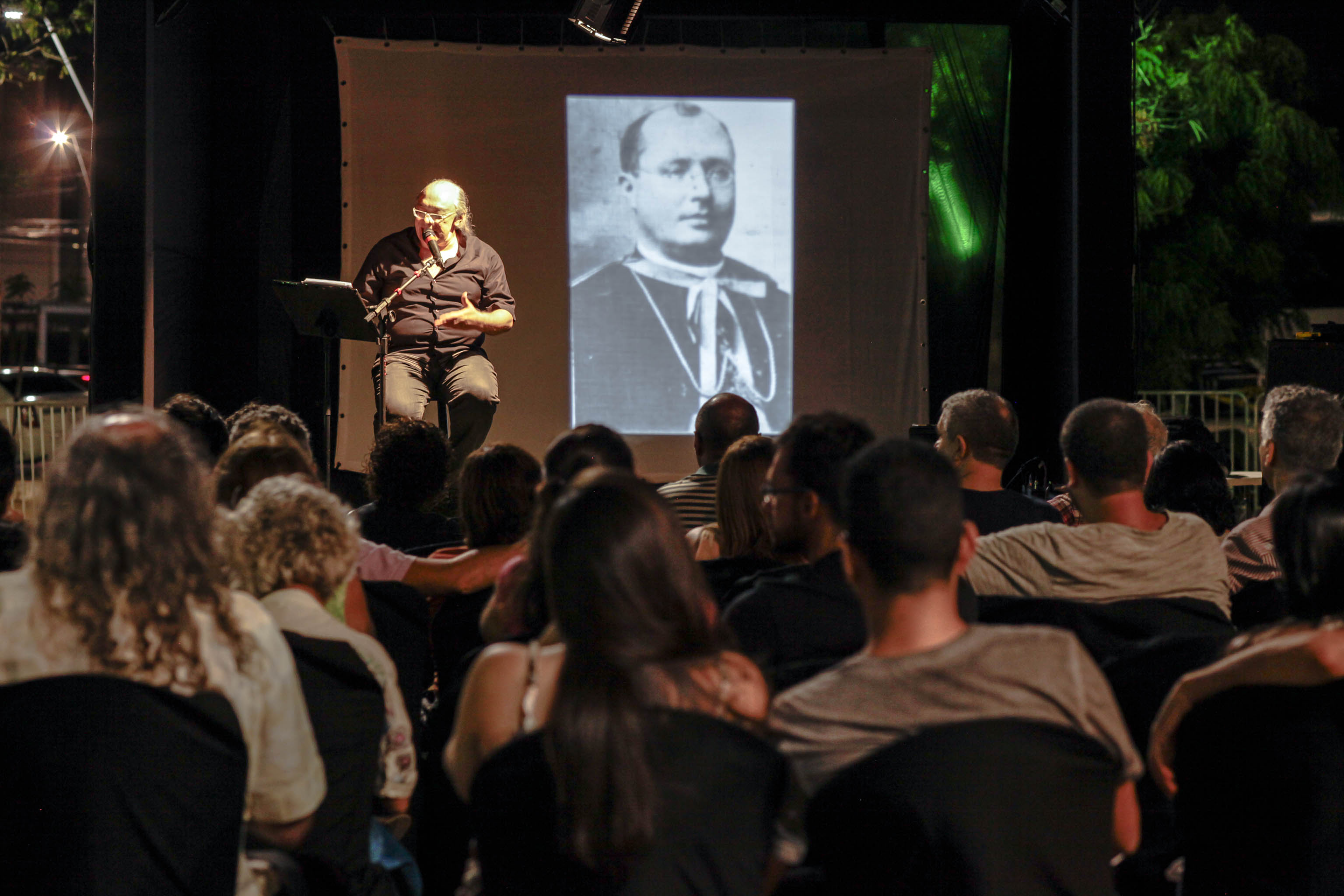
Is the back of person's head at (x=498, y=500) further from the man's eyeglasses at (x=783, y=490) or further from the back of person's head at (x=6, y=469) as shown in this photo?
the back of person's head at (x=6, y=469)

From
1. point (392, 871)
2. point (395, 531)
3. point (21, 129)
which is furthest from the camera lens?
point (21, 129)

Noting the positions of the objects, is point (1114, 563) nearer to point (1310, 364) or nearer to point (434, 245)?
point (1310, 364)

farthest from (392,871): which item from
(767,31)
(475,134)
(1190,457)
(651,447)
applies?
(767,31)

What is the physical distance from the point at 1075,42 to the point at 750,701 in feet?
17.0

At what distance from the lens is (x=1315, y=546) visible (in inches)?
64.3

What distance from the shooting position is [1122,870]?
2.18m

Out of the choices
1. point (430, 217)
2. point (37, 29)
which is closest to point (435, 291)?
point (430, 217)

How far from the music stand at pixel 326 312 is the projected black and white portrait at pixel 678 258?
2097mm

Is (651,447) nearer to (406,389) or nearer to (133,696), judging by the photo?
(406,389)

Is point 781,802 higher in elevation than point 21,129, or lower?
lower

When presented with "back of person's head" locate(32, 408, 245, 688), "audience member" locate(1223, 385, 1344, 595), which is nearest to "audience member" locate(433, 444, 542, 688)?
"back of person's head" locate(32, 408, 245, 688)

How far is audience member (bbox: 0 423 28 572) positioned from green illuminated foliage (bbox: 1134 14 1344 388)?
15.2 m

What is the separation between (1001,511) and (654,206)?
4.45m

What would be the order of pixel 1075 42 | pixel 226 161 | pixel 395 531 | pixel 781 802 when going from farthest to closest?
pixel 226 161 < pixel 1075 42 < pixel 395 531 < pixel 781 802
